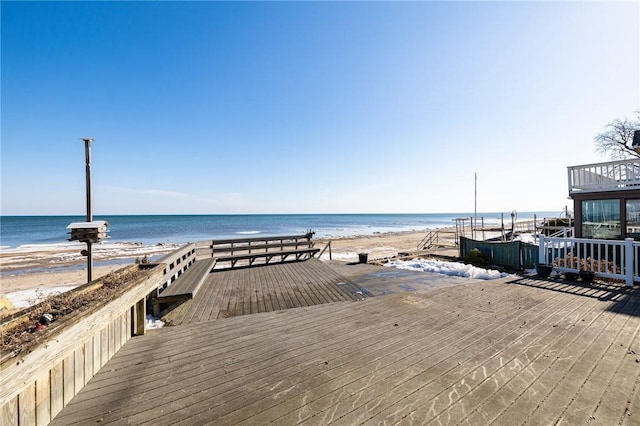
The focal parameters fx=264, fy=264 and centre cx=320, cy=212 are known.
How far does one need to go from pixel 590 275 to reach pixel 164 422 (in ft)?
25.2

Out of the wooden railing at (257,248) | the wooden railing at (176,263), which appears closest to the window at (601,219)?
the wooden railing at (257,248)

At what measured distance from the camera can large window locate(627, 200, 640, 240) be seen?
25.4ft

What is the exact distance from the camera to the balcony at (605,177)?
7859 mm

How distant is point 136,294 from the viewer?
3.15 meters

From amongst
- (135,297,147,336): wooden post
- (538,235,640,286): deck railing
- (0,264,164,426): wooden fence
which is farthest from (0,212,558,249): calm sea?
(538,235,640,286): deck railing

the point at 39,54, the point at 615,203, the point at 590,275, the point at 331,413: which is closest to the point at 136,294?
the point at 331,413

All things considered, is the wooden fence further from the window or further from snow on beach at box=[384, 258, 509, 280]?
the window

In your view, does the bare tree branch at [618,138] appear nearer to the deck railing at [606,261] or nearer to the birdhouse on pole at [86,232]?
the deck railing at [606,261]

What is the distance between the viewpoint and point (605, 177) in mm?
8445

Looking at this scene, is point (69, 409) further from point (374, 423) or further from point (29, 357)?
point (374, 423)

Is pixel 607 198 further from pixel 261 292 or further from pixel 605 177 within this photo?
pixel 261 292

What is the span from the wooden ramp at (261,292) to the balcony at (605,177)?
345 inches

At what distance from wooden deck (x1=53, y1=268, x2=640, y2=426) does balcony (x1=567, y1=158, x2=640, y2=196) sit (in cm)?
613

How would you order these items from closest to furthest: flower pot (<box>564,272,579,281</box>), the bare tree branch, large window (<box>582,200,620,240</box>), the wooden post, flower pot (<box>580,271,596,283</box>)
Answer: the wooden post → flower pot (<box>580,271,596,283</box>) → flower pot (<box>564,272,579,281</box>) → large window (<box>582,200,620,240</box>) → the bare tree branch
